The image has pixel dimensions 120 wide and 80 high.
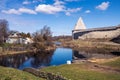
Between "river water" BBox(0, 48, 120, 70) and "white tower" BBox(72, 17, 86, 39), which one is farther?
"white tower" BBox(72, 17, 86, 39)

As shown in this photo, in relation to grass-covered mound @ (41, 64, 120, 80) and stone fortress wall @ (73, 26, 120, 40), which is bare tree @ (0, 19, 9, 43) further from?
grass-covered mound @ (41, 64, 120, 80)

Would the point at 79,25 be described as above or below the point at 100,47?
above

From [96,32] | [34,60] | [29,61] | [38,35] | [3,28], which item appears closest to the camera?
[29,61]

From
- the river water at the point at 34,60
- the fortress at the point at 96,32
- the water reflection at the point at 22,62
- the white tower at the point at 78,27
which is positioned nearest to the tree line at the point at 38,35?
the river water at the point at 34,60

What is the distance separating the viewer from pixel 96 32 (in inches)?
3853

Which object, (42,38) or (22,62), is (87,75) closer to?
(22,62)

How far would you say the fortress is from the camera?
88625 millimetres

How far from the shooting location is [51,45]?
233 ft

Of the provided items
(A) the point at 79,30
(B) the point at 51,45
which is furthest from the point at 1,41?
(A) the point at 79,30

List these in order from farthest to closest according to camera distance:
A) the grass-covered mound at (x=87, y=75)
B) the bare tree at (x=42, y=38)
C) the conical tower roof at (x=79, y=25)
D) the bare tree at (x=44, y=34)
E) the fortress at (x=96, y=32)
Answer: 1. the conical tower roof at (x=79, y=25)
2. the fortress at (x=96, y=32)
3. the bare tree at (x=44, y=34)
4. the bare tree at (x=42, y=38)
5. the grass-covered mound at (x=87, y=75)

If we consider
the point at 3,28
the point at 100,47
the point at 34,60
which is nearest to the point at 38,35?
the point at 3,28

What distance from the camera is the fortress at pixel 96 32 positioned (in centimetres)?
8862

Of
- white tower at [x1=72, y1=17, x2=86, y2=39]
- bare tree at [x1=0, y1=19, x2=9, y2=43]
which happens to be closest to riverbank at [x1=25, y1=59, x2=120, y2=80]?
bare tree at [x1=0, y1=19, x2=9, y2=43]

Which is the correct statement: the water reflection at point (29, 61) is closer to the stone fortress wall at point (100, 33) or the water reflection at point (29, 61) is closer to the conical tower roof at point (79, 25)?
the stone fortress wall at point (100, 33)
